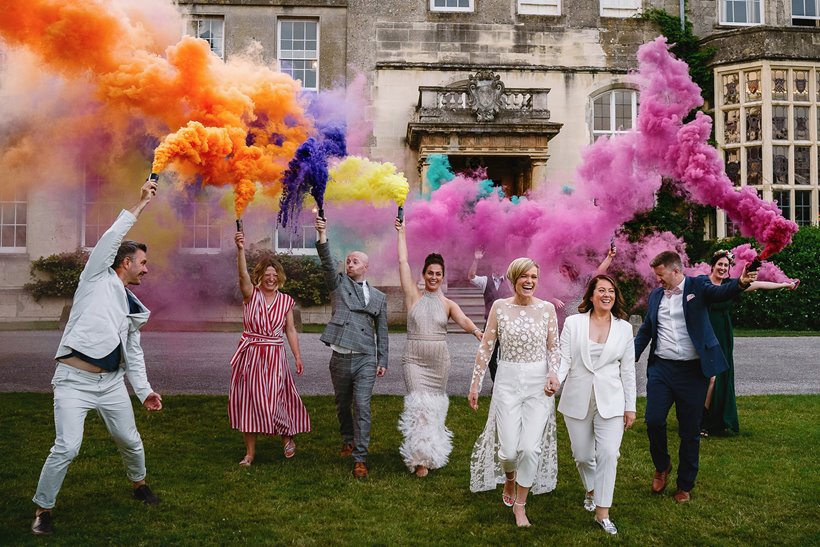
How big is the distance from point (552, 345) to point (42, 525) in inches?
162

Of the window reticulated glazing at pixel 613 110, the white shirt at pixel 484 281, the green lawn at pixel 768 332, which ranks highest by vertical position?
the window reticulated glazing at pixel 613 110

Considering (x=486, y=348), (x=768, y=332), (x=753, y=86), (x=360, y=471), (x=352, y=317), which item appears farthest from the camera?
(x=753, y=86)

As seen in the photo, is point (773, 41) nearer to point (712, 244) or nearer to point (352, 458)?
point (712, 244)

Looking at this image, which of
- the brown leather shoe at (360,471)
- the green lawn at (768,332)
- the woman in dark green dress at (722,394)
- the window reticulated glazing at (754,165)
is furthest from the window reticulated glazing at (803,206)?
the brown leather shoe at (360,471)

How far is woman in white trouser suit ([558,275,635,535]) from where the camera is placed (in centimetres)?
546

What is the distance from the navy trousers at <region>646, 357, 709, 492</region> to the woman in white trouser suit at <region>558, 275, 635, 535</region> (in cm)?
72

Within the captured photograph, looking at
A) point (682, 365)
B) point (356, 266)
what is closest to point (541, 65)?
point (356, 266)

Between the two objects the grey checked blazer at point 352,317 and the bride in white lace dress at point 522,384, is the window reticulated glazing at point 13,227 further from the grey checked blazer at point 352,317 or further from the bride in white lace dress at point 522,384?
the bride in white lace dress at point 522,384

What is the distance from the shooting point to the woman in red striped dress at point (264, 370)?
7133mm

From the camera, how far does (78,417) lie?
521 centimetres

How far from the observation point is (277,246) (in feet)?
65.7

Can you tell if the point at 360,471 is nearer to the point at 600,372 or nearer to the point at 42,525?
the point at 600,372

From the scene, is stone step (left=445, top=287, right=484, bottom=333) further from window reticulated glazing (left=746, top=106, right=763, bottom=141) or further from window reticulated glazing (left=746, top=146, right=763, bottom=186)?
window reticulated glazing (left=746, top=106, right=763, bottom=141)

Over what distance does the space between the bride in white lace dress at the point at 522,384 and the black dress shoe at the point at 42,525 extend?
3.31 metres
